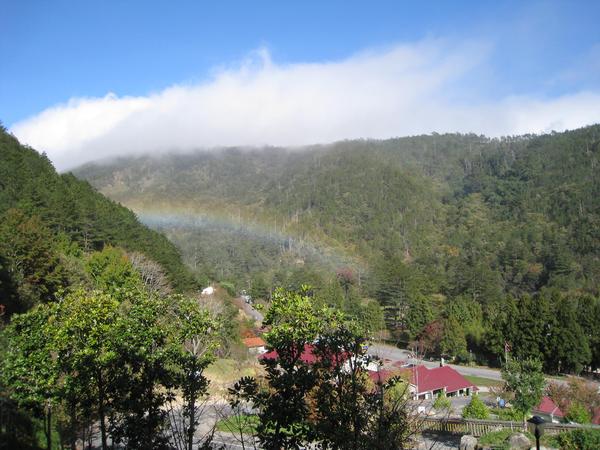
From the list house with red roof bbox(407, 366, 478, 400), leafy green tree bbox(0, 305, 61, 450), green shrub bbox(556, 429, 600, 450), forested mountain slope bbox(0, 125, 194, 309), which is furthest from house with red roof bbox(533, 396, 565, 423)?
forested mountain slope bbox(0, 125, 194, 309)

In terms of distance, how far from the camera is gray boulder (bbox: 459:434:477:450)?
15125mm

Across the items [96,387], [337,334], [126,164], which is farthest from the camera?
[126,164]

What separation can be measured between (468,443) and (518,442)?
163cm

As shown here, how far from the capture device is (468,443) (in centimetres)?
1530

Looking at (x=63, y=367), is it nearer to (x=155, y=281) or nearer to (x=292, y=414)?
(x=292, y=414)

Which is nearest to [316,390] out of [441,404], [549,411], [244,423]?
[244,423]

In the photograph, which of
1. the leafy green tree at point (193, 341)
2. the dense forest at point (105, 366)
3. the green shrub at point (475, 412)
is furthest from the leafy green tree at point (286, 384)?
the green shrub at point (475, 412)

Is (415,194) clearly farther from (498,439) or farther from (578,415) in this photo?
(498,439)

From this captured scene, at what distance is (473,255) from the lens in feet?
272

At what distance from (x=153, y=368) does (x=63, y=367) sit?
2571 mm

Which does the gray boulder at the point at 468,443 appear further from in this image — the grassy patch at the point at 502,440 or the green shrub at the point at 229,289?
the green shrub at the point at 229,289

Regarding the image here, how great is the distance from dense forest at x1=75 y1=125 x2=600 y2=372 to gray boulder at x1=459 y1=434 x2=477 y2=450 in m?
24.2

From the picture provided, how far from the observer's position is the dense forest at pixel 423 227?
42281 millimetres

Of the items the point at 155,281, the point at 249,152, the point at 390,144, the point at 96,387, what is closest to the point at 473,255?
the point at 155,281
